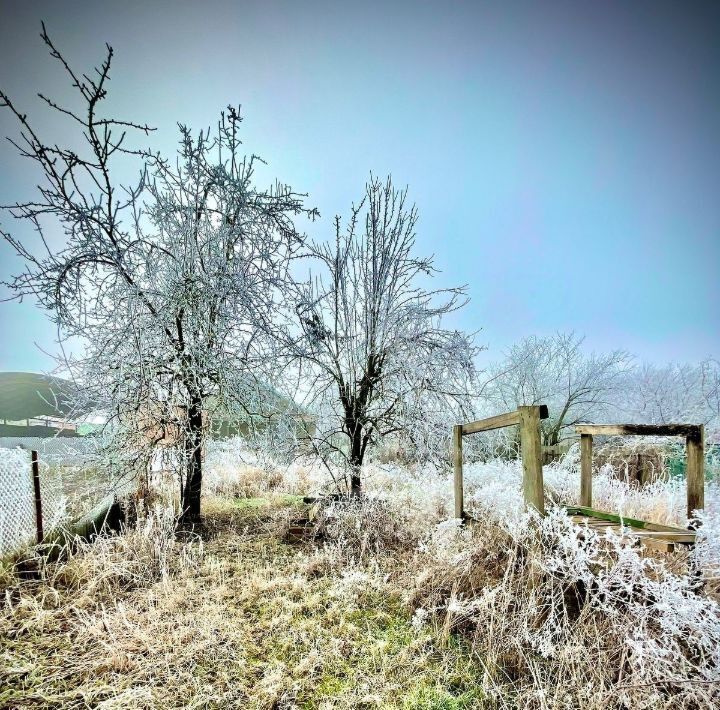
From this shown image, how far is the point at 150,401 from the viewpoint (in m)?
4.78

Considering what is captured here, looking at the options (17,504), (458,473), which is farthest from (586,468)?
(17,504)

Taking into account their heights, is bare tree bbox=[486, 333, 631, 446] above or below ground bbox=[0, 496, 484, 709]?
above

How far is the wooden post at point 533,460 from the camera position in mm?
2865

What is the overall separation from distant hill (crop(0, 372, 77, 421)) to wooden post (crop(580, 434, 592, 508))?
6396mm

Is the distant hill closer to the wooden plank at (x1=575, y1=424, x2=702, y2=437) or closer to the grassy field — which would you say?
the grassy field

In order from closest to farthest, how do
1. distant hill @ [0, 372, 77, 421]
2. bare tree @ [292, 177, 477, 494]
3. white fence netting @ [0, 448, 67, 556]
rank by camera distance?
white fence netting @ [0, 448, 67, 556] → distant hill @ [0, 372, 77, 421] → bare tree @ [292, 177, 477, 494]

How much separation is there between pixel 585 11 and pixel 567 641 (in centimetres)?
1319

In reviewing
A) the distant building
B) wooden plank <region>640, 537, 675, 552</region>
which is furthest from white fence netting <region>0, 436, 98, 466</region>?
wooden plank <region>640, 537, 675, 552</region>

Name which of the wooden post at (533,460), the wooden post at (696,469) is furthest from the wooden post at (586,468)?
the wooden post at (533,460)

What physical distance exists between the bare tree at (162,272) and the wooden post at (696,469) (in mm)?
4865

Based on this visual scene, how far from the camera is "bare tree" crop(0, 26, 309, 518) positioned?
4.29 meters

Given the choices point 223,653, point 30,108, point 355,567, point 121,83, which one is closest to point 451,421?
point 355,567

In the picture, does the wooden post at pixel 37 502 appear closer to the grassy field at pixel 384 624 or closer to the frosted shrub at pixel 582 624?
the grassy field at pixel 384 624

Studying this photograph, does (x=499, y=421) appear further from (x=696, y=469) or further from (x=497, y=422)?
(x=696, y=469)
